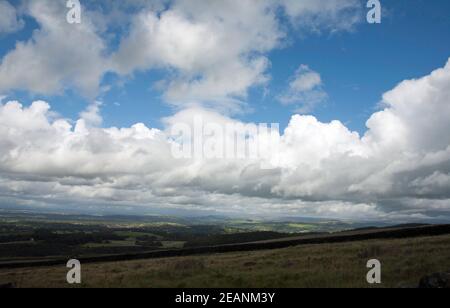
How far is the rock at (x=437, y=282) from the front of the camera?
663 inches


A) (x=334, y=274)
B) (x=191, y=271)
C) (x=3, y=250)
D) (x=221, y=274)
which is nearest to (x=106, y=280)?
(x=191, y=271)

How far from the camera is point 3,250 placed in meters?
130

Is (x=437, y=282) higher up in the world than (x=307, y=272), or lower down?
higher up

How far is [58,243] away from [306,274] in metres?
150

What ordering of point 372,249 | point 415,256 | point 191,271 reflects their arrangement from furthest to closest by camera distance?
point 372,249 → point 191,271 → point 415,256

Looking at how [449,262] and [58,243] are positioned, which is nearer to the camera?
[449,262]

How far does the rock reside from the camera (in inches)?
663

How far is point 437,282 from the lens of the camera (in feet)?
56.2

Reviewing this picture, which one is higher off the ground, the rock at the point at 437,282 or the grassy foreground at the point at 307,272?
the rock at the point at 437,282

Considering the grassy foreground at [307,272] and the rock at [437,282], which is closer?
the rock at [437,282]

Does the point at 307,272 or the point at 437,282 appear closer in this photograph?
the point at 437,282

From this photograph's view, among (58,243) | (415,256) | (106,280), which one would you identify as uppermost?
(415,256)
